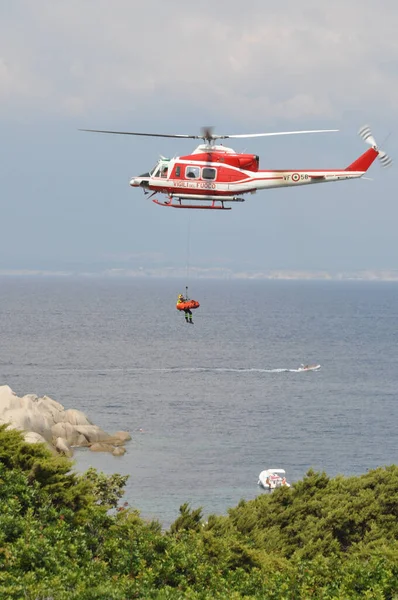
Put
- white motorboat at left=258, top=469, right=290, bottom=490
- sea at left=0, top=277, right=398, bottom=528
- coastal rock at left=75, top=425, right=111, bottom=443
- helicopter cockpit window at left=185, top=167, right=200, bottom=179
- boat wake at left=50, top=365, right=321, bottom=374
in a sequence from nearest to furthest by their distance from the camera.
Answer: helicopter cockpit window at left=185, top=167, right=200, bottom=179 < white motorboat at left=258, top=469, right=290, bottom=490 < sea at left=0, top=277, right=398, bottom=528 < coastal rock at left=75, top=425, right=111, bottom=443 < boat wake at left=50, top=365, right=321, bottom=374

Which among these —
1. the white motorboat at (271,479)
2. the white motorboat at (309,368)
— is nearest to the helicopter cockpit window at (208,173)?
the white motorboat at (271,479)

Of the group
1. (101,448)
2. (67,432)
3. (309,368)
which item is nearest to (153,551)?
(101,448)

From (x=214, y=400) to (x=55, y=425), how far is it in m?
27.2

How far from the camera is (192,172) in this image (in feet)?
135

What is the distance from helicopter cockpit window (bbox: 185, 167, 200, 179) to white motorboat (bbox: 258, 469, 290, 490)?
27465 mm

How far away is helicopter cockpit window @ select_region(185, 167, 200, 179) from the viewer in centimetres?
4103

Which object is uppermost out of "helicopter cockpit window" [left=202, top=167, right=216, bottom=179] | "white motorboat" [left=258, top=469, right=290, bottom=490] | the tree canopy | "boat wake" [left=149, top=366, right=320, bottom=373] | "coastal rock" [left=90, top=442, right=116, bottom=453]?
"helicopter cockpit window" [left=202, top=167, right=216, bottom=179]

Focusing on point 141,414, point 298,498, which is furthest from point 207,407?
point 298,498

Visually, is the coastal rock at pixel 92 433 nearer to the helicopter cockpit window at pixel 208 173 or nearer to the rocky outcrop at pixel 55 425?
the rocky outcrop at pixel 55 425

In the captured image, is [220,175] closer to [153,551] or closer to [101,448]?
[153,551]

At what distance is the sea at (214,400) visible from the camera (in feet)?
218

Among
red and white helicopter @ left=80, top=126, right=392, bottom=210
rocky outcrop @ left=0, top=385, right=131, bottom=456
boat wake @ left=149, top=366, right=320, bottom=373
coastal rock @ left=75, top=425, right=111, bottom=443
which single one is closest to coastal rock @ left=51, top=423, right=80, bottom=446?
rocky outcrop @ left=0, top=385, right=131, bottom=456

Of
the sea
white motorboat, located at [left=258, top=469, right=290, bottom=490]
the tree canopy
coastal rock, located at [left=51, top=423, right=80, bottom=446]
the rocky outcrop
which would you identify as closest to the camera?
the tree canopy

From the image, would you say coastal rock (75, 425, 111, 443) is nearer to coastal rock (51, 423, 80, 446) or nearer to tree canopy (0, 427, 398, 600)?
coastal rock (51, 423, 80, 446)
